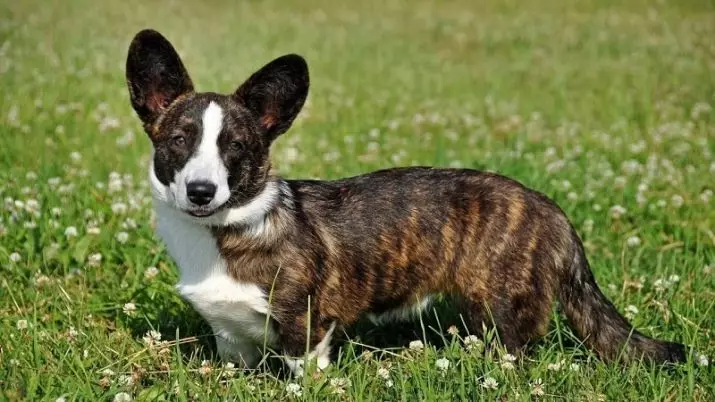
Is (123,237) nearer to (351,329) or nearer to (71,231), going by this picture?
(71,231)

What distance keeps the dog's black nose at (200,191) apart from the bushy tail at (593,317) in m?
1.91

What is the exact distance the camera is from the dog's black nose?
4.15m

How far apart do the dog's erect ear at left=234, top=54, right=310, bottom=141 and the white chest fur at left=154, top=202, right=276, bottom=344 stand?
2.03 ft

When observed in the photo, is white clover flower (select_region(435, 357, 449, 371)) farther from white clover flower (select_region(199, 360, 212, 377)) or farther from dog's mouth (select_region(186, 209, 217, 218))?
dog's mouth (select_region(186, 209, 217, 218))

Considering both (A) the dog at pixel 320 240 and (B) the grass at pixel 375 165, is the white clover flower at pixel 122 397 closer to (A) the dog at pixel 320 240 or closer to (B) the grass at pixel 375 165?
(B) the grass at pixel 375 165

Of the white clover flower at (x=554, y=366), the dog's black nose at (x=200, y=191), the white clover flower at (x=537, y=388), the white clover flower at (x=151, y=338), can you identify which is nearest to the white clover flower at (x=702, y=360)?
the white clover flower at (x=554, y=366)

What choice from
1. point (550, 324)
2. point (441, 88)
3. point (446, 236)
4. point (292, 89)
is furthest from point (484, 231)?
point (441, 88)

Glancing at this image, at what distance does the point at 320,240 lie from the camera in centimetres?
477

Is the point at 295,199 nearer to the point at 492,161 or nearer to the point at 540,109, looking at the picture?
the point at 492,161

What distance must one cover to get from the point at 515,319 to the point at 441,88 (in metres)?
8.62

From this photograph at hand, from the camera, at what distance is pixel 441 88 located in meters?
13.1

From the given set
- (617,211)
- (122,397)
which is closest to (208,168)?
(122,397)

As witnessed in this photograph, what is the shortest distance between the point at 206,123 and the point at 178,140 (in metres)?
0.15

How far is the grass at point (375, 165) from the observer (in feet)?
14.7
